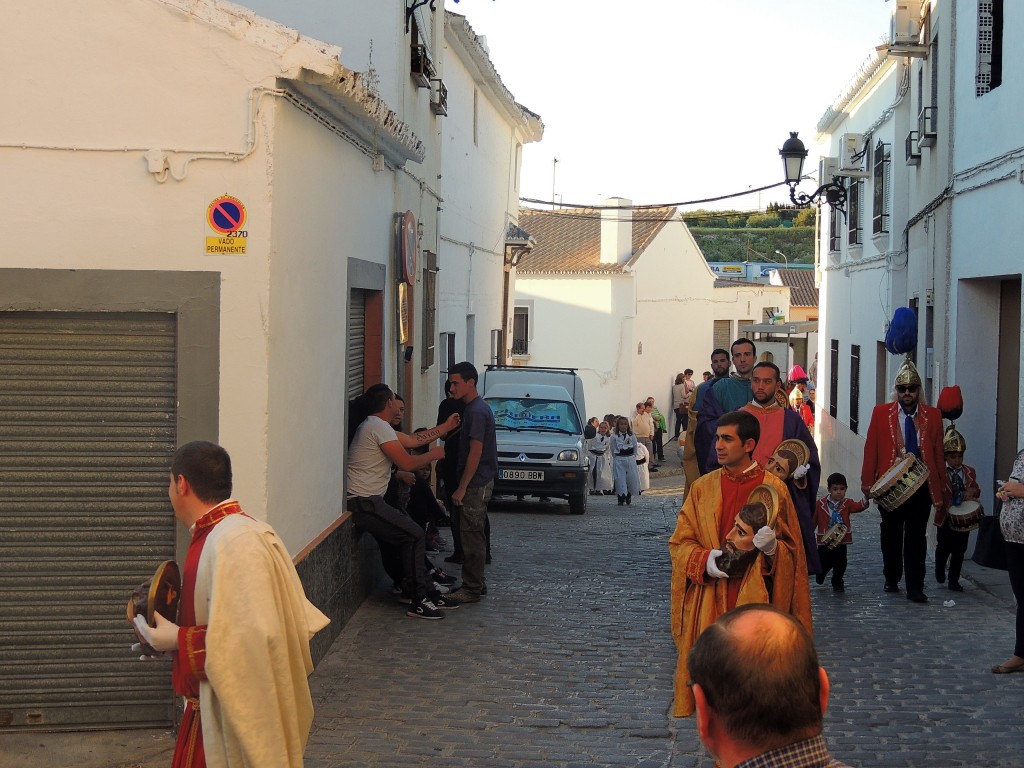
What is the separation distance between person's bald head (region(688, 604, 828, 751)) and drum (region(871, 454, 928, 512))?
755cm

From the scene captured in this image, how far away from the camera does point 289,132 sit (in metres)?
6.79

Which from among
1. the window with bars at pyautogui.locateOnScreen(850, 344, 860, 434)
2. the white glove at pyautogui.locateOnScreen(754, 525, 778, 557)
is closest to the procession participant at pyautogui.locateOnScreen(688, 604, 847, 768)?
the white glove at pyautogui.locateOnScreen(754, 525, 778, 557)

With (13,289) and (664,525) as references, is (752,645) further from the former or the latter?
(664,525)

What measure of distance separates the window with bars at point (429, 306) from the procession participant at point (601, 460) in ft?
25.2

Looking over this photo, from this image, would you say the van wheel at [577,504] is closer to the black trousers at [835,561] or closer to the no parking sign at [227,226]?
the black trousers at [835,561]

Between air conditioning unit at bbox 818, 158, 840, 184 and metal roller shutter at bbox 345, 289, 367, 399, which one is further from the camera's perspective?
air conditioning unit at bbox 818, 158, 840, 184

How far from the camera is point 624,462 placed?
2048 cm

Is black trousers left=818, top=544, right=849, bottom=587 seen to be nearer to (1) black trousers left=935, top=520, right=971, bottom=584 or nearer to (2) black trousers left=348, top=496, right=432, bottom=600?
(1) black trousers left=935, top=520, right=971, bottom=584

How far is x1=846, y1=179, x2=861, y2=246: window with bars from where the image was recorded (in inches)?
870

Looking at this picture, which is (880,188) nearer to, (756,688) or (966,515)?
(966,515)

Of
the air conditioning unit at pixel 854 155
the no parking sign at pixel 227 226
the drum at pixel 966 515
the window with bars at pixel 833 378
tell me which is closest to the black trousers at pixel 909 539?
the drum at pixel 966 515

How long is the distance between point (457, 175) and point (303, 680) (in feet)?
51.6

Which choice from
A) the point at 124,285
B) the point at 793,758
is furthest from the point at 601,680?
the point at 793,758

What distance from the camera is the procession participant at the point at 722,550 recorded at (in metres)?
5.64
